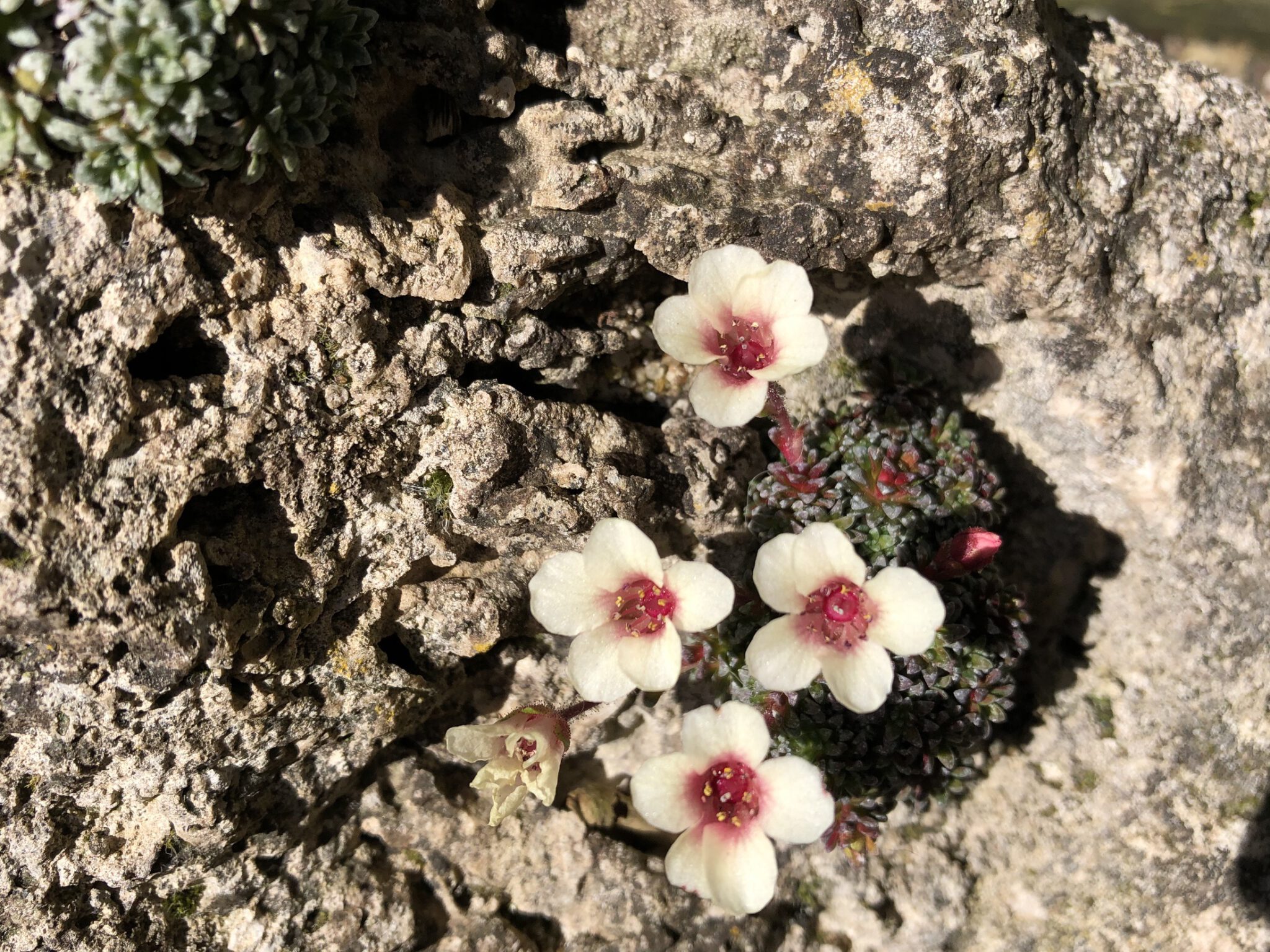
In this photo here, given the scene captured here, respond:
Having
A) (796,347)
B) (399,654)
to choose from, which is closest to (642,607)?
(796,347)

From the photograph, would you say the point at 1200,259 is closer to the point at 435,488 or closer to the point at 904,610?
the point at 904,610

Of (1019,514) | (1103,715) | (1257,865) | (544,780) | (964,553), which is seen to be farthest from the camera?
(1019,514)

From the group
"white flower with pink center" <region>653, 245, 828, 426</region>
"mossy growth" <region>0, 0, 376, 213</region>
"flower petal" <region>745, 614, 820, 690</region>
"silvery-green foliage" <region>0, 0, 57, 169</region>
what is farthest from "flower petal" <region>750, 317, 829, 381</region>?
"silvery-green foliage" <region>0, 0, 57, 169</region>

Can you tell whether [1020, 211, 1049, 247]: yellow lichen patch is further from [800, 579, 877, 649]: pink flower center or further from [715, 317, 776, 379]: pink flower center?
[800, 579, 877, 649]: pink flower center

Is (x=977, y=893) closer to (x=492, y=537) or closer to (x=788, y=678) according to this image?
(x=788, y=678)

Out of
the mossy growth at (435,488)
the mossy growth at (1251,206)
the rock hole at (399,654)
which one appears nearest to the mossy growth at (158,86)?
the mossy growth at (435,488)

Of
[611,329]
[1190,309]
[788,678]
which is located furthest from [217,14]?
[1190,309]

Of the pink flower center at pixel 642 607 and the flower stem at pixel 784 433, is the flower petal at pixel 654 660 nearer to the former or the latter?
the pink flower center at pixel 642 607

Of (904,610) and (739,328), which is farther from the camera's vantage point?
(739,328)
